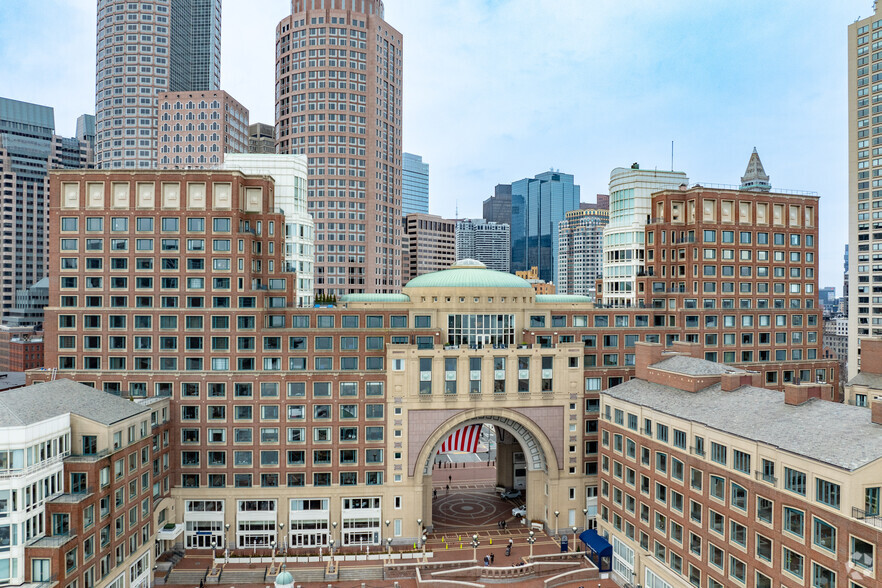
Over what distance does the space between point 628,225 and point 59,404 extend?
317 feet

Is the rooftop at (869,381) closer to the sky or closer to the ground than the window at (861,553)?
closer to the sky

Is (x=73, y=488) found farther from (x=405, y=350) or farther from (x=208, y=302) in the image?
(x=405, y=350)

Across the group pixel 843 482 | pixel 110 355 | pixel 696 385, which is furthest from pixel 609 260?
pixel 110 355

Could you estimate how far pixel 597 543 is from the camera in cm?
8306

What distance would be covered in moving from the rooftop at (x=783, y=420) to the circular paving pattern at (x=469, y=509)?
38.5 m

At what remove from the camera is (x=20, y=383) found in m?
126

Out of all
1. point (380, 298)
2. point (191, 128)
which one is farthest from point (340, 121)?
point (380, 298)

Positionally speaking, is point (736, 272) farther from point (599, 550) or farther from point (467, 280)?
point (599, 550)

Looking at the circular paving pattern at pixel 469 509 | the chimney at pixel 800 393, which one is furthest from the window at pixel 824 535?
the circular paving pattern at pixel 469 509

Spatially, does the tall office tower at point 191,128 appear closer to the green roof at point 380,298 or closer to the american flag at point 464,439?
the green roof at point 380,298

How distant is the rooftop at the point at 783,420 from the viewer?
49.0 m

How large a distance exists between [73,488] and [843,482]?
73029mm

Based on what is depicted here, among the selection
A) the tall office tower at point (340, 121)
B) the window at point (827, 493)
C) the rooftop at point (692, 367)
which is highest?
the tall office tower at point (340, 121)

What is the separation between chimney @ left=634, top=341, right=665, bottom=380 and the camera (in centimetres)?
8506
